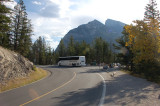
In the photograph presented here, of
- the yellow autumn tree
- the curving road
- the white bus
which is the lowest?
the curving road

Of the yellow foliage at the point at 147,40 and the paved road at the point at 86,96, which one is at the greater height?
the yellow foliage at the point at 147,40

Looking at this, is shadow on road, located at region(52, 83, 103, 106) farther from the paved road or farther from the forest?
the forest

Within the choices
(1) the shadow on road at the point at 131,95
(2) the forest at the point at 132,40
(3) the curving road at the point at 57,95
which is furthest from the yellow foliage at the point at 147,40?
(3) the curving road at the point at 57,95

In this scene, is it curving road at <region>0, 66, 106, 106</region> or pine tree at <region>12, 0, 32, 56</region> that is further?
pine tree at <region>12, 0, 32, 56</region>

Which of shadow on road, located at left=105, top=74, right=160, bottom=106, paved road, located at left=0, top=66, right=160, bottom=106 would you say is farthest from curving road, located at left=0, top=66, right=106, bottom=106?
shadow on road, located at left=105, top=74, right=160, bottom=106

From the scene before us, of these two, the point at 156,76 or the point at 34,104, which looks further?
the point at 156,76

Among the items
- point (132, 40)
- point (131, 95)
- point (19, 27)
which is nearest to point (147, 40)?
point (132, 40)

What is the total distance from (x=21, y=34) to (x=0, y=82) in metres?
21.4

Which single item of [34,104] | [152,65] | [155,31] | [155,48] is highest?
[155,31]

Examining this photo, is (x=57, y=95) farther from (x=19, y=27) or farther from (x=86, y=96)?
(x=19, y=27)

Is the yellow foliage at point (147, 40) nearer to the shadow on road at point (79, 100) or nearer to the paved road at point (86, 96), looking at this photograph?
the paved road at point (86, 96)

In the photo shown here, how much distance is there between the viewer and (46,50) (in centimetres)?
8975

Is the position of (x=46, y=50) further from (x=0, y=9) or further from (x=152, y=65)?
(x=152, y=65)

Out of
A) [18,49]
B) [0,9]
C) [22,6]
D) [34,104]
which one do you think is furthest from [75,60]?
[34,104]
